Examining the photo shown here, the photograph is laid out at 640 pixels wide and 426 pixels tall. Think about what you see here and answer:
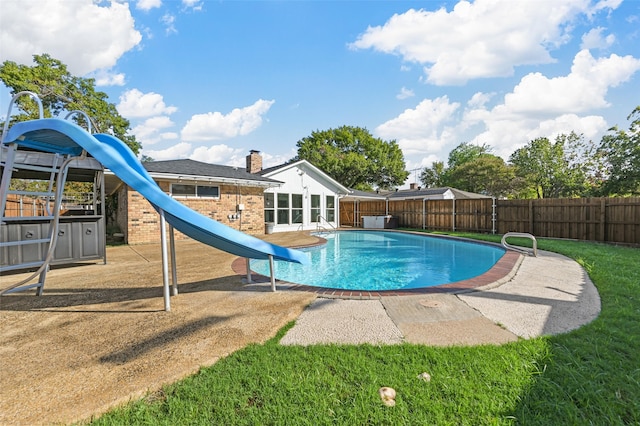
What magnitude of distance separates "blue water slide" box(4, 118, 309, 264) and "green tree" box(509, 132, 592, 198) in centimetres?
3626

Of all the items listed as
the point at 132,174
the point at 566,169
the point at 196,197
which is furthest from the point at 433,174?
the point at 132,174

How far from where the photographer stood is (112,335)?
10.7 feet

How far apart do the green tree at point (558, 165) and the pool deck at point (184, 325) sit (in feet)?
105

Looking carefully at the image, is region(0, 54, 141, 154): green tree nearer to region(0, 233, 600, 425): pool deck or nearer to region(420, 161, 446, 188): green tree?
region(0, 233, 600, 425): pool deck

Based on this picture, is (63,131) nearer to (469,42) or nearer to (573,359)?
(573,359)

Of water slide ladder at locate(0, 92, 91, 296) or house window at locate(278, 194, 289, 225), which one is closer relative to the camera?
water slide ladder at locate(0, 92, 91, 296)

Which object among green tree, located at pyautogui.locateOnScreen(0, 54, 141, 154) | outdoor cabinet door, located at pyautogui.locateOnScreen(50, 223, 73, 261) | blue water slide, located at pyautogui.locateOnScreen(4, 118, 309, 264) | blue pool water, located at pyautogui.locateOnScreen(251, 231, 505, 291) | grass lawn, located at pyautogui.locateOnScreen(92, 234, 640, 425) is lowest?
blue pool water, located at pyautogui.locateOnScreen(251, 231, 505, 291)

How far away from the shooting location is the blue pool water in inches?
292

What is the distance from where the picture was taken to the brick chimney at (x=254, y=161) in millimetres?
19391

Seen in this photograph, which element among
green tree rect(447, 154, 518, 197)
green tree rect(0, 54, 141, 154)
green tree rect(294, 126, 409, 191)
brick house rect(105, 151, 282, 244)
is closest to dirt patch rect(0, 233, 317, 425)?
brick house rect(105, 151, 282, 244)

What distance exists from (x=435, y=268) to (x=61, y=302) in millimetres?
8786

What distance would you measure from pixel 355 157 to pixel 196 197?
23.9m

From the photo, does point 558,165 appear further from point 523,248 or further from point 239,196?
point 239,196

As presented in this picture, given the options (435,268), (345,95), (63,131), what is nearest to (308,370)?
(63,131)
